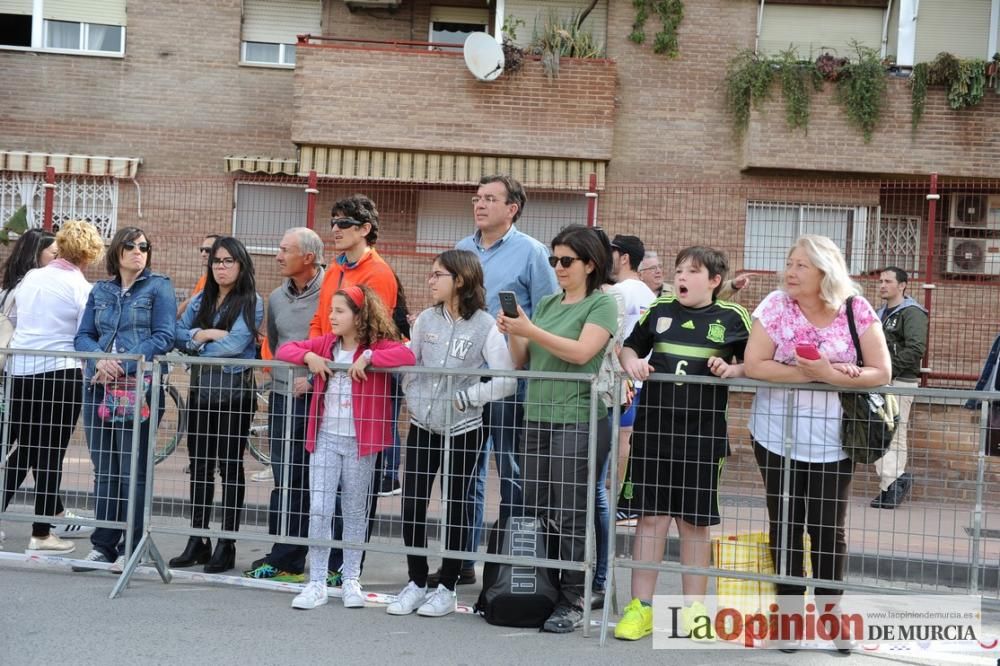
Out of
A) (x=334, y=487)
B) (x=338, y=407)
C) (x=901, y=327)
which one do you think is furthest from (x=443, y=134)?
(x=334, y=487)

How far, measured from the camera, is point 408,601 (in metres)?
5.79

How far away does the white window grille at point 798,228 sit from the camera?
13.8 m

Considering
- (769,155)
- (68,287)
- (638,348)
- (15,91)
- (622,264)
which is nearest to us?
(638,348)

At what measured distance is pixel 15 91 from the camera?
16.3 m

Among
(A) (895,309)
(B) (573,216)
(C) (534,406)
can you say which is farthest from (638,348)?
(B) (573,216)

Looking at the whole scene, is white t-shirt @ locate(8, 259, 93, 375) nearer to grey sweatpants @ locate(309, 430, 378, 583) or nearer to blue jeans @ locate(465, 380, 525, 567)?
grey sweatpants @ locate(309, 430, 378, 583)

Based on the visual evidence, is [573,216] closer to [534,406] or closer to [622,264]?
[622,264]

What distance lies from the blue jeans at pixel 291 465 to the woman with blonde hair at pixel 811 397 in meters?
2.48

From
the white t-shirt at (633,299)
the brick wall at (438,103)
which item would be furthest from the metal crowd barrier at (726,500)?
the brick wall at (438,103)

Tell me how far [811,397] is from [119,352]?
13.4ft

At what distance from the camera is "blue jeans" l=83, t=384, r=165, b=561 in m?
6.53

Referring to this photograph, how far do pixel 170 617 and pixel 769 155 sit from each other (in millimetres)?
11635

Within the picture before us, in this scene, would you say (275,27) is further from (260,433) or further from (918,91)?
(260,433)

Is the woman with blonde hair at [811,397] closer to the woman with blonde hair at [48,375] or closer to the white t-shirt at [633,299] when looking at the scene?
the white t-shirt at [633,299]
